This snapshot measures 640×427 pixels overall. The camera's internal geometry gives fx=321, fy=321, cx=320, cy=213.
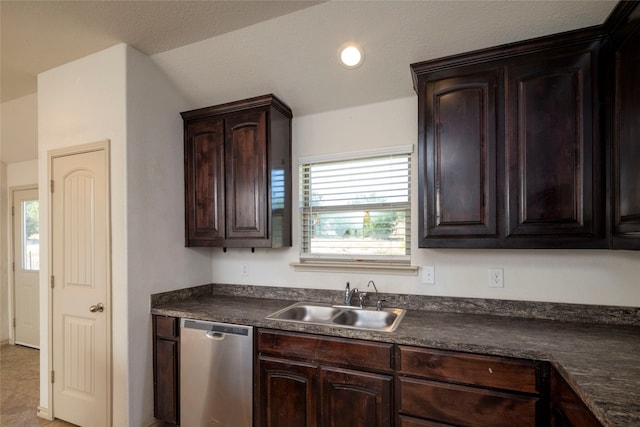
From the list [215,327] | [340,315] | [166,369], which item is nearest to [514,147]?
[340,315]

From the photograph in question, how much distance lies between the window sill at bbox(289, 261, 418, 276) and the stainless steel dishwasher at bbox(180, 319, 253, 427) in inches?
28.4

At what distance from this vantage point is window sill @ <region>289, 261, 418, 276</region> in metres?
2.29

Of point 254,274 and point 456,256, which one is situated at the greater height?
point 456,256

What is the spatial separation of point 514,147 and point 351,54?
114 centimetres

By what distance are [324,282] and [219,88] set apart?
1.76m

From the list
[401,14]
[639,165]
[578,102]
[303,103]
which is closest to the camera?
[639,165]

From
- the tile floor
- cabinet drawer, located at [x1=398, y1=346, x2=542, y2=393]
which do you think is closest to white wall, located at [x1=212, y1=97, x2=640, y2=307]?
→ cabinet drawer, located at [x1=398, y1=346, x2=542, y2=393]

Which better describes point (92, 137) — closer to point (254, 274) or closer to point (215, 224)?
point (215, 224)

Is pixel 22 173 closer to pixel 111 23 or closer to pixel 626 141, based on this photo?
pixel 111 23

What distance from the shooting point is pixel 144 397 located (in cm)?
230

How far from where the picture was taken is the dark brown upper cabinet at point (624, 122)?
4.58 feet

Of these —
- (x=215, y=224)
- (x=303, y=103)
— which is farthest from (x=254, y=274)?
(x=303, y=103)

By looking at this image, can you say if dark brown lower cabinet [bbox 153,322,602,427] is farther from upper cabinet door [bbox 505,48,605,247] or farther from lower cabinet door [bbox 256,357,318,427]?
upper cabinet door [bbox 505,48,605,247]

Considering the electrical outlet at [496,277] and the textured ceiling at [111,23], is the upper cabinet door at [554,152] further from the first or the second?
the textured ceiling at [111,23]
